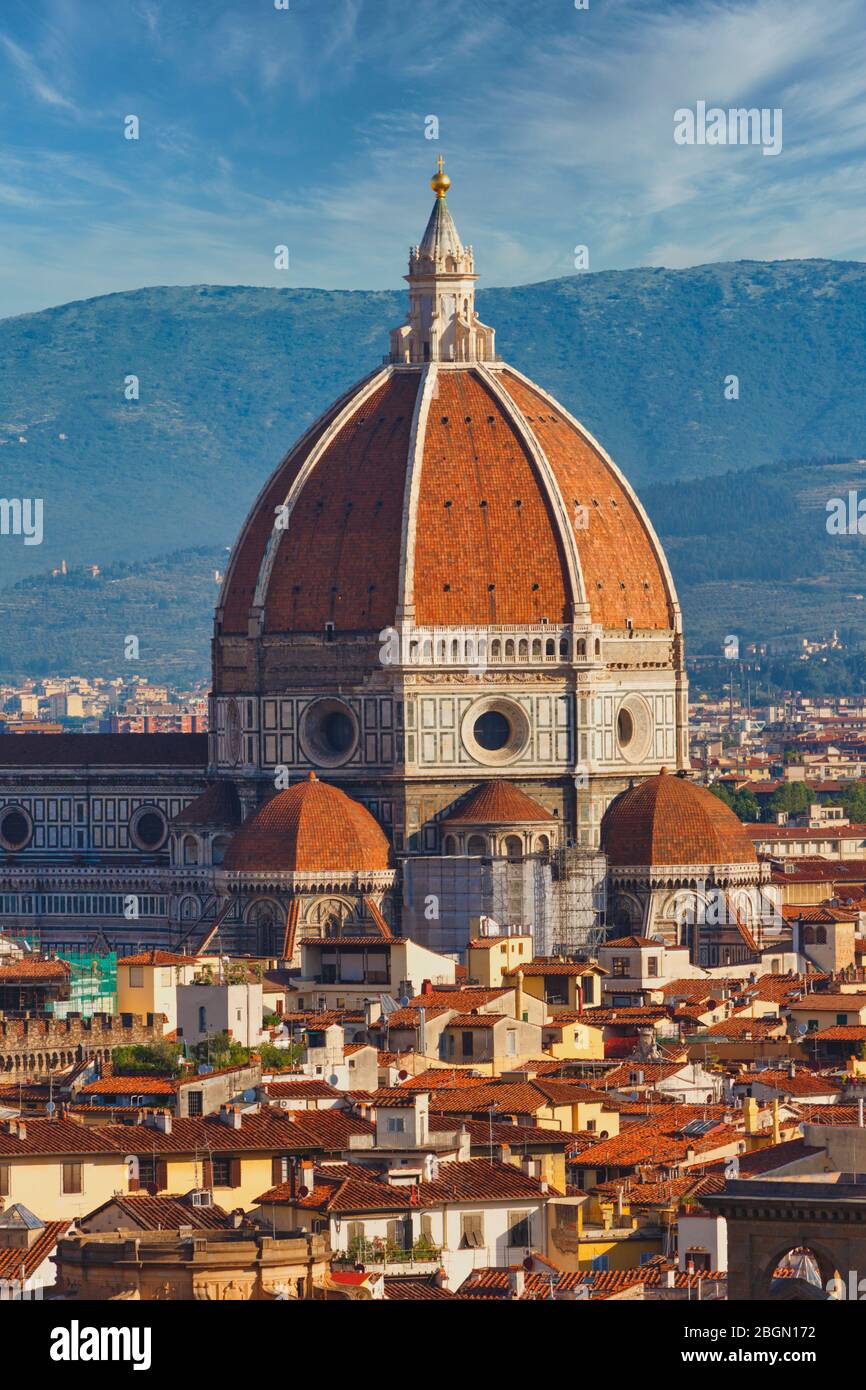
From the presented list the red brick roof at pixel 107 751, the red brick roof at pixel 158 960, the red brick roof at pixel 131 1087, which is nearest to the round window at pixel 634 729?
the red brick roof at pixel 107 751

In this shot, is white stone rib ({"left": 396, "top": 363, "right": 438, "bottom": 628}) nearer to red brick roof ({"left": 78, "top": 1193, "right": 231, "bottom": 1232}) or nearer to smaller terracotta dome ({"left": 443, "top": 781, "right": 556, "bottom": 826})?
smaller terracotta dome ({"left": 443, "top": 781, "right": 556, "bottom": 826})

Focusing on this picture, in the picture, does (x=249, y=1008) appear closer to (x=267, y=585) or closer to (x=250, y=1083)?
(x=250, y=1083)

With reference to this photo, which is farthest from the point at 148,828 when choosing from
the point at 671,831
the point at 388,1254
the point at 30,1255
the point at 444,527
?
the point at 30,1255

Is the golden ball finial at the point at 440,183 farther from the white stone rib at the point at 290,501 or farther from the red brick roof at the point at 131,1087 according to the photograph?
the red brick roof at the point at 131,1087

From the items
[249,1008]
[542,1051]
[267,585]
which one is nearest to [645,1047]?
[542,1051]

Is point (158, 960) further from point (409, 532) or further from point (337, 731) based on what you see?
point (337, 731)
